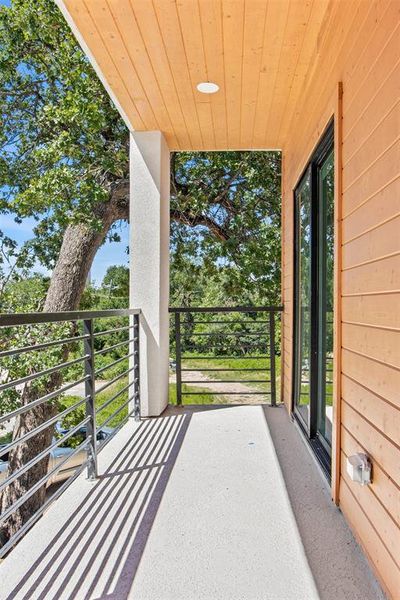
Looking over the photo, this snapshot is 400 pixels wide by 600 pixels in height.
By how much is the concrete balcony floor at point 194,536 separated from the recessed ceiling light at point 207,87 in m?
2.48

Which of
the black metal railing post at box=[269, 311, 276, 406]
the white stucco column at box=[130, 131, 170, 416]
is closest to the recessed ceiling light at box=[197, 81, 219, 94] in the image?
the white stucco column at box=[130, 131, 170, 416]

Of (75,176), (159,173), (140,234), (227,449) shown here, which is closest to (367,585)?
(227,449)

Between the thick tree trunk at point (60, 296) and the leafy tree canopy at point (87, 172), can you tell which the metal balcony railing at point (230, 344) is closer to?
the leafy tree canopy at point (87, 172)

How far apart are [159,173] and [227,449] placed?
91.6 inches

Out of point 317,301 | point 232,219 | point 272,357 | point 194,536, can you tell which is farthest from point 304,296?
point 232,219

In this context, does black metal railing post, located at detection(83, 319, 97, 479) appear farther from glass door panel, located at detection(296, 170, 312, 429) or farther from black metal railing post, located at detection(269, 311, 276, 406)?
black metal railing post, located at detection(269, 311, 276, 406)

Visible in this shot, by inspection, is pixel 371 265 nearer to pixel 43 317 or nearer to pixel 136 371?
pixel 43 317

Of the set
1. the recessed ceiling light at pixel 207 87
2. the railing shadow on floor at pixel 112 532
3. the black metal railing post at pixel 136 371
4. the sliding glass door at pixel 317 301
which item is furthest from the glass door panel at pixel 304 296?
the black metal railing post at pixel 136 371

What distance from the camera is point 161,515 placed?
1.93 metres

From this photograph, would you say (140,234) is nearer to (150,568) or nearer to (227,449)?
(227,449)

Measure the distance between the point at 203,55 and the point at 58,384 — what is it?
5184mm

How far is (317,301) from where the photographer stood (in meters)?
2.71

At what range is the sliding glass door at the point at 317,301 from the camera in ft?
7.89


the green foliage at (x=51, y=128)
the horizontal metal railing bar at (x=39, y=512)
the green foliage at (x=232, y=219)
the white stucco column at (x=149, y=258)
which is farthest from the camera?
the green foliage at (x=232, y=219)
